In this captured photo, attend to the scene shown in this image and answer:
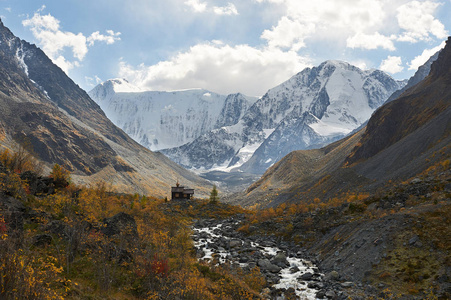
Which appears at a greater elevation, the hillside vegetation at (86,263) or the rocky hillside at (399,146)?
the rocky hillside at (399,146)

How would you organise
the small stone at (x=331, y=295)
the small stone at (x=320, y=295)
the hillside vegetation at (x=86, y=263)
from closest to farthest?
the hillside vegetation at (x=86, y=263)
the small stone at (x=331, y=295)
the small stone at (x=320, y=295)

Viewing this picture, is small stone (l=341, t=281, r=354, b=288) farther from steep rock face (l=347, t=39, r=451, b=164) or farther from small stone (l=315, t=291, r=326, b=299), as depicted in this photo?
steep rock face (l=347, t=39, r=451, b=164)

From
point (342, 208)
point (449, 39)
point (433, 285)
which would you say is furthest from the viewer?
point (449, 39)

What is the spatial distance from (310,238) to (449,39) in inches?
4805

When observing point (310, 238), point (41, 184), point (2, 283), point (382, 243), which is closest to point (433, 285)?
point (382, 243)

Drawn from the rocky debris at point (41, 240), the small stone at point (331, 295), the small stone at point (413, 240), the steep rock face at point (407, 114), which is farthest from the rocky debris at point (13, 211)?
the steep rock face at point (407, 114)

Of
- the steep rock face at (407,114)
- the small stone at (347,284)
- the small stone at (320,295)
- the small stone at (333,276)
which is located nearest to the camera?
the small stone at (320,295)

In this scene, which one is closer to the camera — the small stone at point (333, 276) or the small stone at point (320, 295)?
the small stone at point (320, 295)

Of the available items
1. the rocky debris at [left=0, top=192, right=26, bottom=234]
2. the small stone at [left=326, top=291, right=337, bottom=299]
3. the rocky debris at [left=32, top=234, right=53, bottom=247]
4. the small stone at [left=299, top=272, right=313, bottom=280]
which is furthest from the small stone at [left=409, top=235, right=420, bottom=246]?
the rocky debris at [left=0, top=192, right=26, bottom=234]

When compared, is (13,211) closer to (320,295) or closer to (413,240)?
(320,295)

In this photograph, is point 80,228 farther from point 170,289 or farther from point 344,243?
point 344,243

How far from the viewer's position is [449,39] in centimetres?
10612

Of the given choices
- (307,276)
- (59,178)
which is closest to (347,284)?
(307,276)

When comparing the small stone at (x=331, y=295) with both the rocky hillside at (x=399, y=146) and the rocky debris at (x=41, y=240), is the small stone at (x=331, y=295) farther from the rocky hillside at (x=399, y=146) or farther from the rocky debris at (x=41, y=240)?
the rocky hillside at (x=399, y=146)
